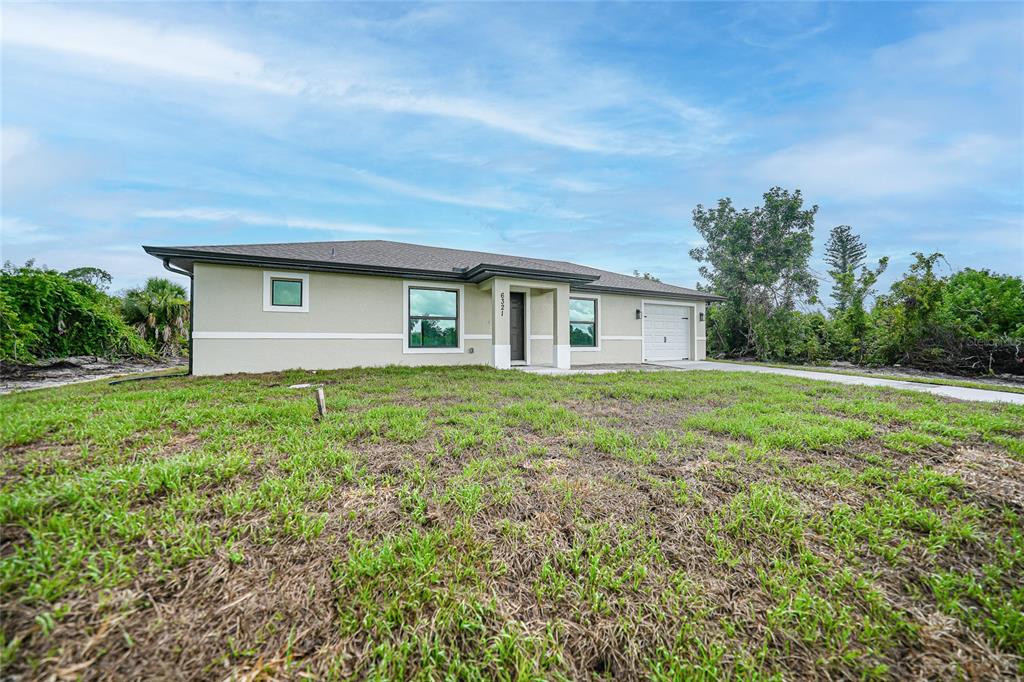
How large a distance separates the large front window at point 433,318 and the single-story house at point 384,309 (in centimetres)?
3

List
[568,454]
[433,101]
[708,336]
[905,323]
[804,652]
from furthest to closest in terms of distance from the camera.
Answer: [708,336] < [905,323] < [433,101] < [568,454] < [804,652]

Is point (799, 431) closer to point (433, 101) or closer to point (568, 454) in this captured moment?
point (568, 454)

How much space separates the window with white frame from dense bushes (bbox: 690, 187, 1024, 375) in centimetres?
1700

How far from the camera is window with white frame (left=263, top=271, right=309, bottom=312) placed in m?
9.04

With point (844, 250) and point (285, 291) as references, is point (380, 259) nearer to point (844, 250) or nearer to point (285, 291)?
point (285, 291)

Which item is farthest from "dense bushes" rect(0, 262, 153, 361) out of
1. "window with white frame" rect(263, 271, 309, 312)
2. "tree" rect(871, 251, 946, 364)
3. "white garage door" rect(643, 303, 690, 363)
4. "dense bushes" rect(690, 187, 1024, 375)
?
"tree" rect(871, 251, 946, 364)

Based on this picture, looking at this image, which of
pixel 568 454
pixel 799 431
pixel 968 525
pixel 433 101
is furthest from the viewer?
pixel 433 101

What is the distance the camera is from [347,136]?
10.7m

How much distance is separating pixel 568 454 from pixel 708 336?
1701 cm

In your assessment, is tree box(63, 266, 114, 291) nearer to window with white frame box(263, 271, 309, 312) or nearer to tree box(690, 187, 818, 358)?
window with white frame box(263, 271, 309, 312)

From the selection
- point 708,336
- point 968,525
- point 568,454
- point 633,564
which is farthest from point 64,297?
point 708,336

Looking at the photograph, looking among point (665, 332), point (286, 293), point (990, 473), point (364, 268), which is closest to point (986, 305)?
point (665, 332)

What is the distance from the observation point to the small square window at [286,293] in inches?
360

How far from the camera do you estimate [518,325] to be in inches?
476
